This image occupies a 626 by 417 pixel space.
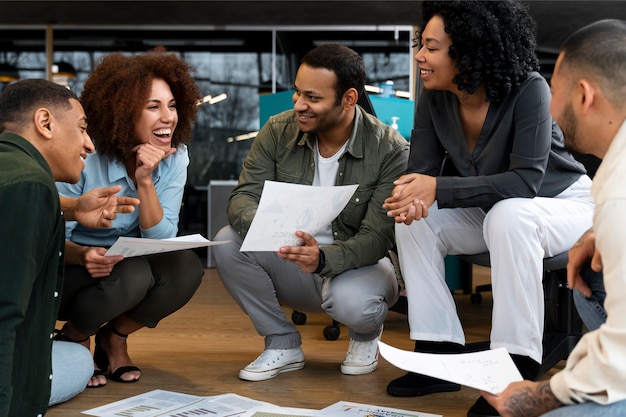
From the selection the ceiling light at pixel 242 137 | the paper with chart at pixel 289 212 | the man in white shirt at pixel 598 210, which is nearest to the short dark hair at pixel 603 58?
the man in white shirt at pixel 598 210

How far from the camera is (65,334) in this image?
2.34 m

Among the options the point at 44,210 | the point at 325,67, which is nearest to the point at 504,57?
the point at 325,67

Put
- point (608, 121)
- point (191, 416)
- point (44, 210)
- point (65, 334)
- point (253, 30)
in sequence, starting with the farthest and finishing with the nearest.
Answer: point (253, 30), point (65, 334), point (191, 416), point (44, 210), point (608, 121)

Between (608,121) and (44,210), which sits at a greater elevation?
(608,121)

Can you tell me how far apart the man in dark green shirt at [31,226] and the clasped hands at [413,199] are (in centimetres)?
83

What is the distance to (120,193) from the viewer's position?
2.36m

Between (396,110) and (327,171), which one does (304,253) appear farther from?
(396,110)

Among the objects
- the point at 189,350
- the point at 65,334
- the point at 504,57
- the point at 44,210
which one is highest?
the point at 504,57

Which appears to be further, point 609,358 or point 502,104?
point 502,104

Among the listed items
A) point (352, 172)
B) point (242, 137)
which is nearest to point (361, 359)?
point (352, 172)

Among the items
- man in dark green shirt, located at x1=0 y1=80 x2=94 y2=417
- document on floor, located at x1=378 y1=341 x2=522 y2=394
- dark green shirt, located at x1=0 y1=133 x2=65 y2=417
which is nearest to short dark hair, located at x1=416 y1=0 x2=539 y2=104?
document on floor, located at x1=378 y1=341 x2=522 y2=394

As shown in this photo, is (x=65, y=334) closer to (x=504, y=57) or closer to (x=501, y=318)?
(x=501, y=318)

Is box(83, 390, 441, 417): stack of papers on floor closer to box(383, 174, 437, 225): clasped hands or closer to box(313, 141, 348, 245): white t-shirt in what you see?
box(383, 174, 437, 225): clasped hands

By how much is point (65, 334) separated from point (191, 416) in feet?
2.19
